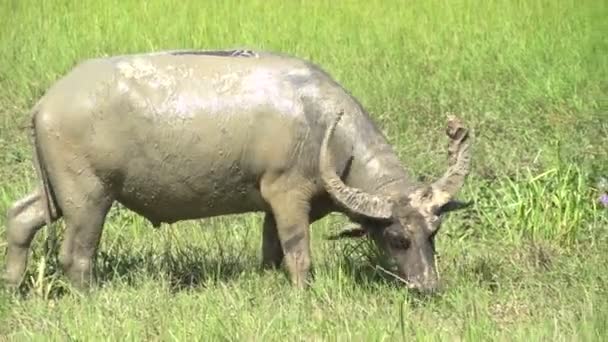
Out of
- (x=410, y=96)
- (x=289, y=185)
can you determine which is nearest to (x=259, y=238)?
(x=289, y=185)

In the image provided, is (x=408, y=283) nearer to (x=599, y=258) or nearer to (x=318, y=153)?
(x=318, y=153)

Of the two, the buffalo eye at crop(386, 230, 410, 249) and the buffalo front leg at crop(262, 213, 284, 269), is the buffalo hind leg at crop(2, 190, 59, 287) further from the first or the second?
the buffalo eye at crop(386, 230, 410, 249)

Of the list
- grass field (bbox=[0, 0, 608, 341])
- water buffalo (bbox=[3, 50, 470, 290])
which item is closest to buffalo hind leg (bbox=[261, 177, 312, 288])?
water buffalo (bbox=[3, 50, 470, 290])

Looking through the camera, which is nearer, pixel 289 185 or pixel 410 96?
pixel 289 185

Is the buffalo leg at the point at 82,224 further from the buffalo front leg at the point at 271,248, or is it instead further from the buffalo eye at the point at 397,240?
the buffalo eye at the point at 397,240

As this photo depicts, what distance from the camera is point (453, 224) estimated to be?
6.56 m

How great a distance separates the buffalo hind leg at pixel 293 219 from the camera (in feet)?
17.3

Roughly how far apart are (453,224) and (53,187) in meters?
2.19

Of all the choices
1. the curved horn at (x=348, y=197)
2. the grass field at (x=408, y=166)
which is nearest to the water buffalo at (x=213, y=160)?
the curved horn at (x=348, y=197)

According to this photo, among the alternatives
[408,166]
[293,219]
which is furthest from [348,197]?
[408,166]

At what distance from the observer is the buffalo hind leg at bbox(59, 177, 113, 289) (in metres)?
5.22

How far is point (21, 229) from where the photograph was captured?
540 centimetres

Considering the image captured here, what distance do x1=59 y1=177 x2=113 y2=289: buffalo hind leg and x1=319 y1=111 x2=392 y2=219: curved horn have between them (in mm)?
885

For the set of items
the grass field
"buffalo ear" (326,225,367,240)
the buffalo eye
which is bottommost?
the grass field
